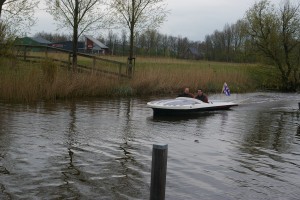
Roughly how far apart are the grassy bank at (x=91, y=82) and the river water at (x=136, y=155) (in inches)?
78.3

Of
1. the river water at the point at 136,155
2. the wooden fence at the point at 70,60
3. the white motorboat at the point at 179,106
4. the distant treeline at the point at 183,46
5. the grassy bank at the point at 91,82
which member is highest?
the distant treeline at the point at 183,46

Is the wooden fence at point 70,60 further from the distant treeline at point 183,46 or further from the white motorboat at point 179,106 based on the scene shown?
the distant treeline at point 183,46

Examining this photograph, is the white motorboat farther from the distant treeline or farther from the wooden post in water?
the distant treeline

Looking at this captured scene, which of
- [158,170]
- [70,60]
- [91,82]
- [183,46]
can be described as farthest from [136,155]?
[183,46]

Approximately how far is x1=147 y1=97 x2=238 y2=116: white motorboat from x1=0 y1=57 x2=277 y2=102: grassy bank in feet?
A: 19.1

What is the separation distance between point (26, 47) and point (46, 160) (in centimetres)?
1752

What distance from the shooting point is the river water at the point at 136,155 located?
673 centimetres

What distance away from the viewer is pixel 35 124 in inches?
485

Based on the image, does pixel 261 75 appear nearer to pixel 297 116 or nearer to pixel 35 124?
pixel 297 116

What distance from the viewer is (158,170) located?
4.29 meters

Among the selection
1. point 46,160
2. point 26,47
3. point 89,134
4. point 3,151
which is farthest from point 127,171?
point 26,47

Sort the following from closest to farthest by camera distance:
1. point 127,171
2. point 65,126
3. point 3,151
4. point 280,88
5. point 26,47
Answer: point 127,171 < point 3,151 < point 65,126 < point 26,47 < point 280,88

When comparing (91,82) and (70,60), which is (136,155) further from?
(70,60)

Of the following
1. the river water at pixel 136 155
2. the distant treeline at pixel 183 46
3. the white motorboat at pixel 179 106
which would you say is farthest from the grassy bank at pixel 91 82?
the distant treeline at pixel 183 46
